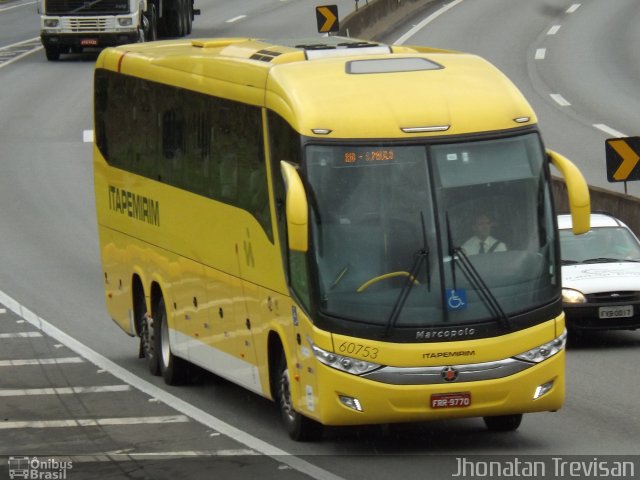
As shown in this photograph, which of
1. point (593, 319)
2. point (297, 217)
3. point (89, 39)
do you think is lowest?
point (89, 39)

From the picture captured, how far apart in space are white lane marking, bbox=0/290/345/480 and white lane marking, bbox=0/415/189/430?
210mm

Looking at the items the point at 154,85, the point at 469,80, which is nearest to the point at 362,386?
the point at 469,80

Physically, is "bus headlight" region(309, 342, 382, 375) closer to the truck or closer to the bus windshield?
the bus windshield

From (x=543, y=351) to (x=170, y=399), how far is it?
4.88m

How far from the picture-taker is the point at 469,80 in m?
14.1

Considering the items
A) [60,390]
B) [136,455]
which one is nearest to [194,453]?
[136,455]

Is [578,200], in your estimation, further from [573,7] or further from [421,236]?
[573,7]

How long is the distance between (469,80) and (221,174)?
107 inches

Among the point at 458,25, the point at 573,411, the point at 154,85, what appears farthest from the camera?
the point at 458,25

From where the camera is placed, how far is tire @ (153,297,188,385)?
17.9 meters

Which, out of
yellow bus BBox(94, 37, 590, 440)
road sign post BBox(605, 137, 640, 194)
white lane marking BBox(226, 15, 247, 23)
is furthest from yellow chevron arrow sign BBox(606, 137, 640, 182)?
white lane marking BBox(226, 15, 247, 23)

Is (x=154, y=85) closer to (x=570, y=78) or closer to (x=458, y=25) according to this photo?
(x=570, y=78)

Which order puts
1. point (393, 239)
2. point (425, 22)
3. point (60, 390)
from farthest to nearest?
point (425, 22) → point (60, 390) → point (393, 239)

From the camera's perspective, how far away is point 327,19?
46.0 m
